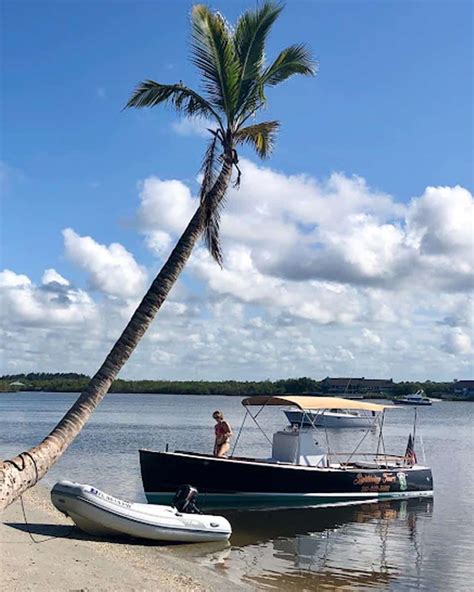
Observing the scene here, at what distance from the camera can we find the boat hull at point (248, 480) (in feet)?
57.7

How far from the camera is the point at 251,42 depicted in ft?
38.2

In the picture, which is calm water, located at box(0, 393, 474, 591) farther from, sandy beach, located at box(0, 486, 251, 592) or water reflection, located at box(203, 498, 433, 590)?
sandy beach, located at box(0, 486, 251, 592)

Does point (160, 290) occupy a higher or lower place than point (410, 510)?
higher

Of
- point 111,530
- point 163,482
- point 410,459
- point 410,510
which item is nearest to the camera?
point 111,530

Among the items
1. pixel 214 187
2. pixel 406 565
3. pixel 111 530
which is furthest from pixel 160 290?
pixel 406 565

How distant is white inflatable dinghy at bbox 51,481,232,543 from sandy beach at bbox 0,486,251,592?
9.0 inches

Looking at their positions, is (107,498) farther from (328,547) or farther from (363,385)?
(363,385)

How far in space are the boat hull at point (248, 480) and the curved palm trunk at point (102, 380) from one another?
27.3 feet

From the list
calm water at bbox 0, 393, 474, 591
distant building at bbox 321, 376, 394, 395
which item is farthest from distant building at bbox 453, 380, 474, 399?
calm water at bbox 0, 393, 474, 591

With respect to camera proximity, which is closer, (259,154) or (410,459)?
(259,154)

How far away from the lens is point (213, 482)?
17938 millimetres

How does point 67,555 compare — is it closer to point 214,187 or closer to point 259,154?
point 214,187

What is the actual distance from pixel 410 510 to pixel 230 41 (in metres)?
14.0

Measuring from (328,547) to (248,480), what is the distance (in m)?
3.18
